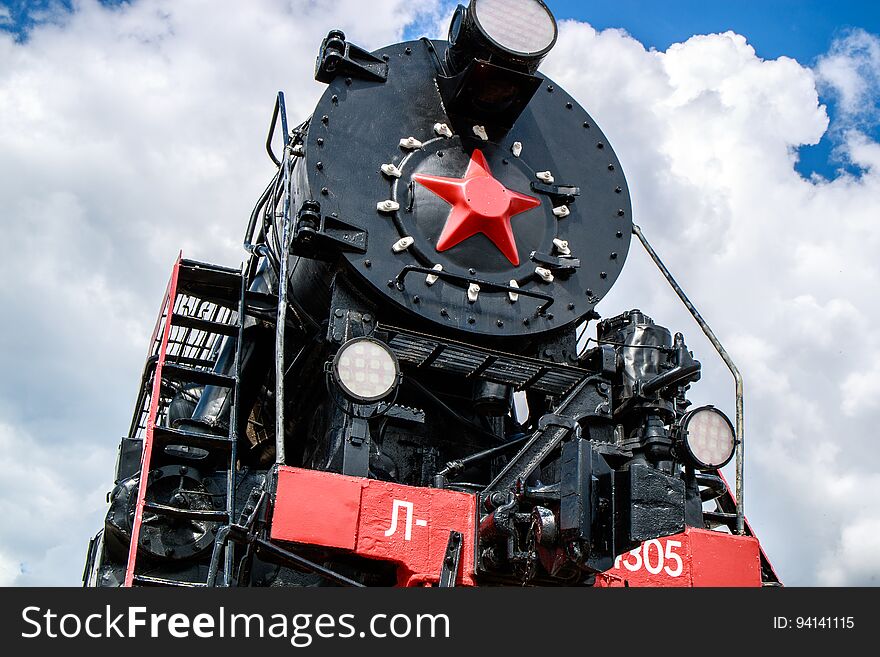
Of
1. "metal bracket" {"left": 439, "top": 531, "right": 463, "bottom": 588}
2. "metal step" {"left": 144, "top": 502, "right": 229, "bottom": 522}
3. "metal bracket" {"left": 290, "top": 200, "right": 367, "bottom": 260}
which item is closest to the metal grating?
"metal bracket" {"left": 290, "top": 200, "right": 367, "bottom": 260}

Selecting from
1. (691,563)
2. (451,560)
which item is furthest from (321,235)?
(691,563)

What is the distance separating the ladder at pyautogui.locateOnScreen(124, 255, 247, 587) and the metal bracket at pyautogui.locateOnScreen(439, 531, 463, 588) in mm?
1032

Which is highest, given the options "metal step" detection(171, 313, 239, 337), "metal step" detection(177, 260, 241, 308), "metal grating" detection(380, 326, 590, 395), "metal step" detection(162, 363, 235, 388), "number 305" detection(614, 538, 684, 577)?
"metal step" detection(177, 260, 241, 308)

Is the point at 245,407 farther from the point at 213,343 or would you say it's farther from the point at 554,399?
the point at 554,399

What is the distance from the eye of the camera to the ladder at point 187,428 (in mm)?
5053

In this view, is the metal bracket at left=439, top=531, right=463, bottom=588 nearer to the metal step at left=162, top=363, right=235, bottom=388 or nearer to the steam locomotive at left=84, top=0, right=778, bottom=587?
the steam locomotive at left=84, top=0, right=778, bottom=587

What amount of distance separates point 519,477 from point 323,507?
40.1 inches

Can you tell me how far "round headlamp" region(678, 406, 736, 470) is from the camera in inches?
209

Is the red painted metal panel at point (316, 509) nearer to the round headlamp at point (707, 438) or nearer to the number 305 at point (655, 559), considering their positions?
the number 305 at point (655, 559)

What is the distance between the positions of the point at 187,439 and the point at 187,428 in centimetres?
75

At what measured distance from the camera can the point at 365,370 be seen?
493 centimetres

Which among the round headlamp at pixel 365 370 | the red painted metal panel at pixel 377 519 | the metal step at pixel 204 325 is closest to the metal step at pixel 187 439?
the metal step at pixel 204 325

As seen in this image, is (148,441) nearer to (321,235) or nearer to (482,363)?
(321,235)

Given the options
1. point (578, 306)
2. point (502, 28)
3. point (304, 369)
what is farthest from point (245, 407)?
point (502, 28)
